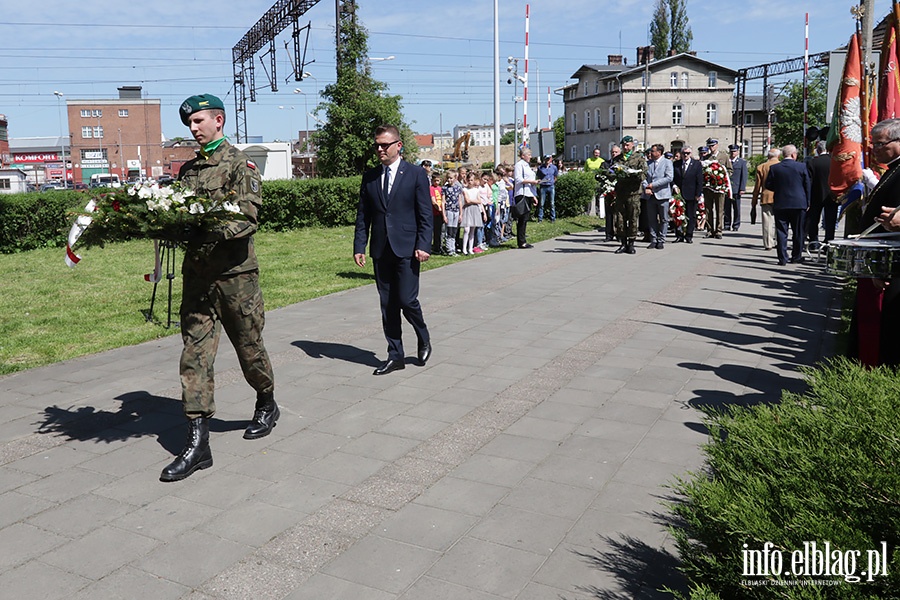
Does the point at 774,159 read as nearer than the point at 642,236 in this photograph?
Yes

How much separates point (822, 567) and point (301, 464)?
10.5ft

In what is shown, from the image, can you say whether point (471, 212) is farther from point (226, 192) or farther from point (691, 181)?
point (226, 192)

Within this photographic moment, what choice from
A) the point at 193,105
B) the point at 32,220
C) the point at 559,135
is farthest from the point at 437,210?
the point at 559,135

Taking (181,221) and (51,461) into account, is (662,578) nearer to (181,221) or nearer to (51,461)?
(181,221)

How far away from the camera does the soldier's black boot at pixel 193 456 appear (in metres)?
4.57

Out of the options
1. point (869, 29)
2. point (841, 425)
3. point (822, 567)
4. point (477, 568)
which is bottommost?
point (477, 568)

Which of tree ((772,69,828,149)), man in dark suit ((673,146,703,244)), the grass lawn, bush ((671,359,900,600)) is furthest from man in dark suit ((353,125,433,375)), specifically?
tree ((772,69,828,149))

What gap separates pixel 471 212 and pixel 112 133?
97.2 metres

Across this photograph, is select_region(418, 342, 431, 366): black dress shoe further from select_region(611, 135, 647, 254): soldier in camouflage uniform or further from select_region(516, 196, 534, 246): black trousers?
select_region(516, 196, 534, 246): black trousers

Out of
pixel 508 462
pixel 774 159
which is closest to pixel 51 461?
pixel 508 462

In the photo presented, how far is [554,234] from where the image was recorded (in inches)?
774

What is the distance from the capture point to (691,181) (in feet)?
58.1

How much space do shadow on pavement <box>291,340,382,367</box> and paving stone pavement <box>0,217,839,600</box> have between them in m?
0.05

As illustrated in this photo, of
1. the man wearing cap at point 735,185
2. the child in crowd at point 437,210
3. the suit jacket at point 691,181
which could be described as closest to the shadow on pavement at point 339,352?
the child in crowd at point 437,210
